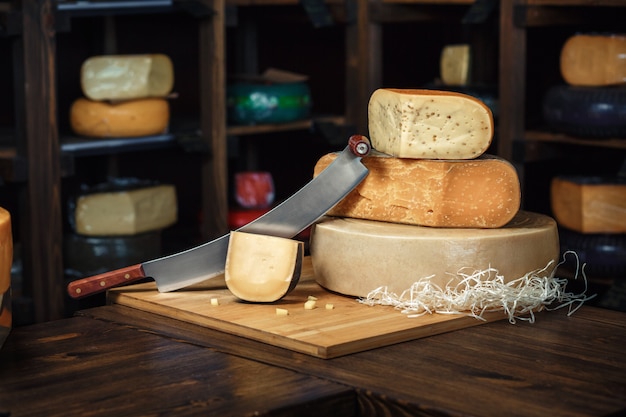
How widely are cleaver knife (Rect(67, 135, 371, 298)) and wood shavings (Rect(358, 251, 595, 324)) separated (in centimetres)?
15

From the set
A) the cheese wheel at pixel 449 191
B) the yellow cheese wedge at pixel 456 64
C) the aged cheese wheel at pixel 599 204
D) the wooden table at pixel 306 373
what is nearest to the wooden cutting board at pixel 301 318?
the wooden table at pixel 306 373

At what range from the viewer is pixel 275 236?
4.90 ft

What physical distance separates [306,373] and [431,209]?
38 centimetres

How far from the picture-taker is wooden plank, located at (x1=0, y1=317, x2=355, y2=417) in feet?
3.59

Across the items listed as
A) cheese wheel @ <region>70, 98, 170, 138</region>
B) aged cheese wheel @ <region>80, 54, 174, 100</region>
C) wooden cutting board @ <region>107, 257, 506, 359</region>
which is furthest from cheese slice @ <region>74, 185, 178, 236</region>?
wooden cutting board @ <region>107, 257, 506, 359</region>

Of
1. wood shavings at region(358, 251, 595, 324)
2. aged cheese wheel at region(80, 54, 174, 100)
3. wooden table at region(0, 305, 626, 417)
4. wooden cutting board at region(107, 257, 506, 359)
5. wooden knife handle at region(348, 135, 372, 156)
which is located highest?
aged cheese wheel at region(80, 54, 174, 100)

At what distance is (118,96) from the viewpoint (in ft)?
9.56

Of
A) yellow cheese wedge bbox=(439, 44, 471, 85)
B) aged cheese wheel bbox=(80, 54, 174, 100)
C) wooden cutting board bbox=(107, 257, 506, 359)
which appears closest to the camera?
wooden cutting board bbox=(107, 257, 506, 359)

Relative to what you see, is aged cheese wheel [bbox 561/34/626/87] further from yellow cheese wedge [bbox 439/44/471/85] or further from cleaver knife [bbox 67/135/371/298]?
cleaver knife [bbox 67/135/371/298]

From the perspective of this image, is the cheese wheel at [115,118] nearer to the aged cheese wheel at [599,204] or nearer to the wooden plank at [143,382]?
the aged cheese wheel at [599,204]

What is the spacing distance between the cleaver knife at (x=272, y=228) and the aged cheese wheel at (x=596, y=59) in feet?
4.54

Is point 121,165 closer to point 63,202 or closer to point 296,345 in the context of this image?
point 63,202

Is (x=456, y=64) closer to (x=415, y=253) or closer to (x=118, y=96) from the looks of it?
(x=118, y=96)

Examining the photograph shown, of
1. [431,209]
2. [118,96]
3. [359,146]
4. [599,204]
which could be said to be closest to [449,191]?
[431,209]
